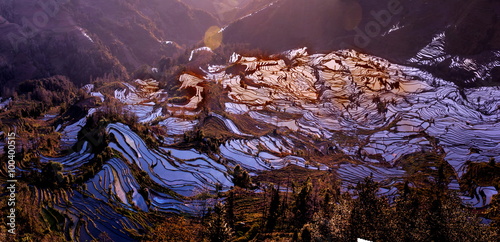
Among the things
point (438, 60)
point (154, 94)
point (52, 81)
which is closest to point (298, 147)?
point (154, 94)

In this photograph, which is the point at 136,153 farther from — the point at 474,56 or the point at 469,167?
the point at 474,56

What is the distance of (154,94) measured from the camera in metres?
27.2

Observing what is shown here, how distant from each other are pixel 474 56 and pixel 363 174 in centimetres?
2845

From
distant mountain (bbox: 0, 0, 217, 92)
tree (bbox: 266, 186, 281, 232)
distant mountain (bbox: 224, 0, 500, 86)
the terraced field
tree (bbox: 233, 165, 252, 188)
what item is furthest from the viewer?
distant mountain (bbox: 0, 0, 217, 92)

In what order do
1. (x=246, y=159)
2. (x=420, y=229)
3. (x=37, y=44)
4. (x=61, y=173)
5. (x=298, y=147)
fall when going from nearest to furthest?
(x=420, y=229) < (x=61, y=173) < (x=246, y=159) < (x=298, y=147) < (x=37, y=44)

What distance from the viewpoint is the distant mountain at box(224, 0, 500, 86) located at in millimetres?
32969

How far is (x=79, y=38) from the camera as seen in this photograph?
57.1m

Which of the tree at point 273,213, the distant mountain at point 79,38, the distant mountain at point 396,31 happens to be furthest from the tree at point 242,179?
the distant mountain at point 79,38

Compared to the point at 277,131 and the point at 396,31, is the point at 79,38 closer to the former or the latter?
the point at 277,131

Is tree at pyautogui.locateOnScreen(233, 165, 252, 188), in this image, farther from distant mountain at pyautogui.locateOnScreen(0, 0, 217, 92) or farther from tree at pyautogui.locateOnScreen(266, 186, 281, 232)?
distant mountain at pyautogui.locateOnScreen(0, 0, 217, 92)

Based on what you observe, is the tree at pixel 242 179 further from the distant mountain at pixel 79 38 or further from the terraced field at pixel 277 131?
the distant mountain at pixel 79 38

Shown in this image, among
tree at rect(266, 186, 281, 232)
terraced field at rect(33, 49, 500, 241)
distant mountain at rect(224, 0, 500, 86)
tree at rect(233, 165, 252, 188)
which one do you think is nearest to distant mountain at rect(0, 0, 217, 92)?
distant mountain at rect(224, 0, 500, 86)

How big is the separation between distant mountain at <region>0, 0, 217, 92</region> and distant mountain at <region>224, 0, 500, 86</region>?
23.8 metres

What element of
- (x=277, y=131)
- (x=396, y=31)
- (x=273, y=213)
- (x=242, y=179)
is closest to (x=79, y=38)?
(x=277, y=131)
